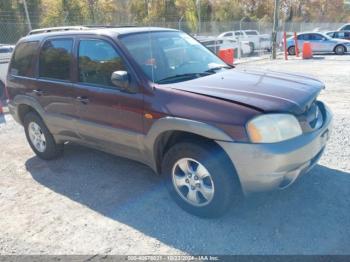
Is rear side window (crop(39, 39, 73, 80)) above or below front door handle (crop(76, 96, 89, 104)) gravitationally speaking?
above

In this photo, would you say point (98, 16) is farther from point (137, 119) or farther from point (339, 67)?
point (137, 119)

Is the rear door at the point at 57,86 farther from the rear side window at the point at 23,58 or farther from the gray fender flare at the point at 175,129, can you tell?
the gray fender flare at the point at 175,129

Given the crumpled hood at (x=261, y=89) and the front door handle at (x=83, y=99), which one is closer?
the crumpled hood at (x=261, y=89)

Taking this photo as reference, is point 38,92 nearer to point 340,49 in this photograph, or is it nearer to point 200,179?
point 200,179

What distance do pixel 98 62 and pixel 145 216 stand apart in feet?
5.91

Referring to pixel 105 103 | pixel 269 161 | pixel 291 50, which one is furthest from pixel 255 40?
pixel 269 161

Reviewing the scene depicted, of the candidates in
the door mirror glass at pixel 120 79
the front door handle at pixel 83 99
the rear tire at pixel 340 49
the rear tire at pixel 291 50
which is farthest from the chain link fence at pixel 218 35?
the door mirror glass at pixel 120 79

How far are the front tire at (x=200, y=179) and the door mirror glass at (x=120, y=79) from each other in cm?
81

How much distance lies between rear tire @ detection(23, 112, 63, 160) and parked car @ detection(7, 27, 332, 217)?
20cm

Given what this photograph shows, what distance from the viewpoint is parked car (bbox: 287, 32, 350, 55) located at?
2158 centimetres

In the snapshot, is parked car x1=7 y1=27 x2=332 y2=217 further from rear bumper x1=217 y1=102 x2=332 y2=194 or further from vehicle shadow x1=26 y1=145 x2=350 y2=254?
vehicle shadow x1=26 y1=145 x2=350 y2=254

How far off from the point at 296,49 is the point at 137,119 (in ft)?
64.3

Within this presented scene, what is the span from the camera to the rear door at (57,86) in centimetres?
459

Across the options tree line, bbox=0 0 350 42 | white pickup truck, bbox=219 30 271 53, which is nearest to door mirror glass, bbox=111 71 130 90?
tree line, bbox=0 0 350 42
